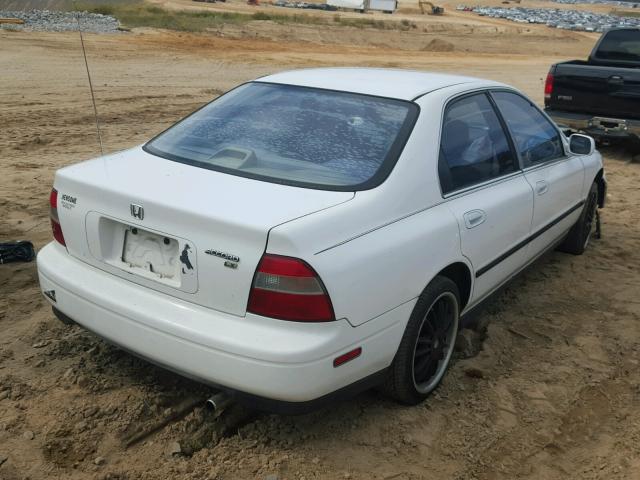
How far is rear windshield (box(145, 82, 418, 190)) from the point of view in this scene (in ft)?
10.5

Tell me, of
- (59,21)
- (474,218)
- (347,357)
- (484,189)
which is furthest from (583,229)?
(59,21)

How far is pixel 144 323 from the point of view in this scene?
288 centimetres

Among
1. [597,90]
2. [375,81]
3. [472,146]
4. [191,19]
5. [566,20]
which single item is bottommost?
[566,20]

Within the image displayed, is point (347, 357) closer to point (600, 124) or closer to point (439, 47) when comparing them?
point (600, 124)

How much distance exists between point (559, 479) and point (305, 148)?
6.37ft

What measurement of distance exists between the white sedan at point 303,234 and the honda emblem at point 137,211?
0.5 inches

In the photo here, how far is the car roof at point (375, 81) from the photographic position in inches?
146

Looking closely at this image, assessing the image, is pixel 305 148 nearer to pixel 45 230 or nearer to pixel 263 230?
pixel 263 230

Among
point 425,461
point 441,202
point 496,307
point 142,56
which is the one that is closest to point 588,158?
point 496,307

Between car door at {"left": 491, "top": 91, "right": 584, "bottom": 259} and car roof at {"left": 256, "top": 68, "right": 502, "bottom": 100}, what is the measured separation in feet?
1.02

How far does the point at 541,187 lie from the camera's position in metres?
4.40

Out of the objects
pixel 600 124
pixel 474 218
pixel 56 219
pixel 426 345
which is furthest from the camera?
pixel 600 124

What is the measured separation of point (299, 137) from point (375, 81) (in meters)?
0.70

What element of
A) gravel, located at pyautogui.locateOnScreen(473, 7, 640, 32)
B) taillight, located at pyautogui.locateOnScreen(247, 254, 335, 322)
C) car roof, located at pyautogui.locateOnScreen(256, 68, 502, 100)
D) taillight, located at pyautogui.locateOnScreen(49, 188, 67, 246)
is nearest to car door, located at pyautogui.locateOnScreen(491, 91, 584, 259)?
car roof, located at pyautogui.locateOnScreen(256, 68, 502, 100)
